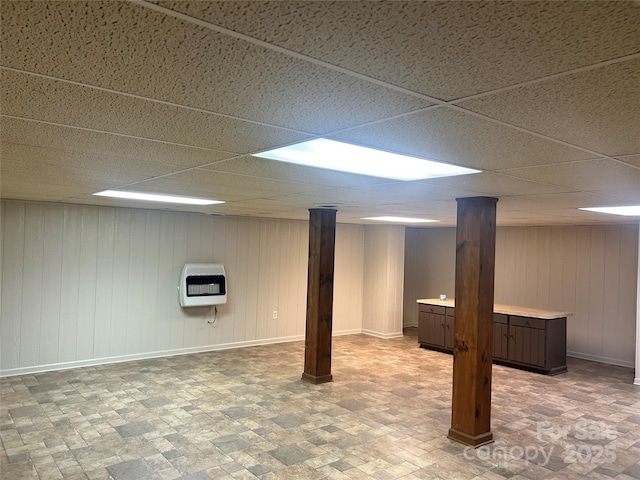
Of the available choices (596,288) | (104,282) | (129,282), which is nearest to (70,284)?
(104,282)

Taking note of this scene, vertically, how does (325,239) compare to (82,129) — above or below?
below

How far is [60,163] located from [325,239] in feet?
10.9

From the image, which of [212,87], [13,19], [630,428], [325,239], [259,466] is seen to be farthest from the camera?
[325,239]

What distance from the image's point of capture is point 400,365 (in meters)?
6.65

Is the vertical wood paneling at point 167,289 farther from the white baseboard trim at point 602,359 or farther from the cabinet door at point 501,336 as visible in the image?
the white baseboard trim at point 602,359

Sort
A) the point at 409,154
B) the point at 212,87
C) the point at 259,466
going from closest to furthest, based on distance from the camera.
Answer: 1. the point at 212,87
2. the point at 409,154
3. the point at 259,466

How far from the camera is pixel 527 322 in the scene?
254 inches

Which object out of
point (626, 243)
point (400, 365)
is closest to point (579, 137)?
point (400, 365)

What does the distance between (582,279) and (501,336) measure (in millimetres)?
1809

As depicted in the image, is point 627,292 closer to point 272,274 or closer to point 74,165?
point 272,274

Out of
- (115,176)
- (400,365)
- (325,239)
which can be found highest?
(115,176)

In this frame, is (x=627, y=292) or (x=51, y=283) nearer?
(x=51, y=283)

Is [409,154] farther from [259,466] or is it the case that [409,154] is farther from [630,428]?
[630,428]

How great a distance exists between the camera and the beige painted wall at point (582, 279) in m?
6.94
